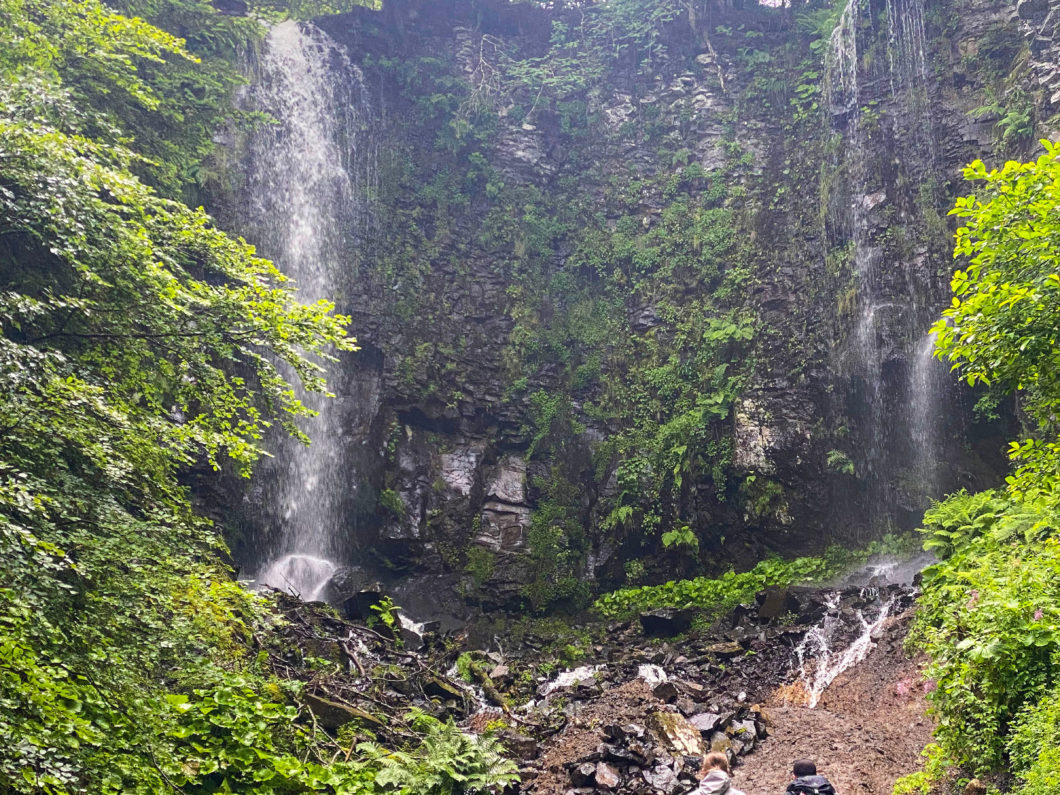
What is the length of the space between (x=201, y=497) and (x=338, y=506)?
3.07 meters

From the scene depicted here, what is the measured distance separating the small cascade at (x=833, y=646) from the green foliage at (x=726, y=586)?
2007 millimetres

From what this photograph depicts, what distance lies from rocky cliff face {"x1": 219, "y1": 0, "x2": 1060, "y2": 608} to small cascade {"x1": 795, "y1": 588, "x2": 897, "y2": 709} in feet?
11.3

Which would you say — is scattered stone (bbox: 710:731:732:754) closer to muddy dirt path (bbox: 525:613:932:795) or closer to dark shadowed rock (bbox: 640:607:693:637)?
muddy dirt path (bbox: 525:613:932:795)

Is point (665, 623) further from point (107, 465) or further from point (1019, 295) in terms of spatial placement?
point (107, 465)

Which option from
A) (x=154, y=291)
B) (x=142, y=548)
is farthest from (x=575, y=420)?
(x=142, y=548)

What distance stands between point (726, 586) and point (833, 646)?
3467 millimetres

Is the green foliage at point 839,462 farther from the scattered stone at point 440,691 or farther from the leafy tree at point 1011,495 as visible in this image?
the scattered stone at point 440,691

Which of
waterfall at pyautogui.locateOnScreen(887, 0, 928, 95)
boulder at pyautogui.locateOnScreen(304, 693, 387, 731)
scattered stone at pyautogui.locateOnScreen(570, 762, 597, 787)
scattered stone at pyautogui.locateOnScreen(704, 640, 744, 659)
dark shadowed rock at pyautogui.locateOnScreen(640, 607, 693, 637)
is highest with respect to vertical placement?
waterfall at pyautogui.locateOnScreen(887, 0, 928, 95)

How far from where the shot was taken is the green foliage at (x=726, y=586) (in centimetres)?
1363

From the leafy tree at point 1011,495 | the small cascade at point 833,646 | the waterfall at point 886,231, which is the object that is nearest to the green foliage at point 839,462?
the waterfall at point 886,231

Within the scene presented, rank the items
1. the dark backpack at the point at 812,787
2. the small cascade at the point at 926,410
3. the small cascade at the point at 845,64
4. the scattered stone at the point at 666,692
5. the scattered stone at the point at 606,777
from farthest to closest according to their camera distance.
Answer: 1. the small cascade at the point at 845,64
2. the small cascade at the point at 926,410
3. the scattered stone at the point at 666,692
4. the scattered stone at the point at 606,777
5. the dark backpack at the point at 812,787

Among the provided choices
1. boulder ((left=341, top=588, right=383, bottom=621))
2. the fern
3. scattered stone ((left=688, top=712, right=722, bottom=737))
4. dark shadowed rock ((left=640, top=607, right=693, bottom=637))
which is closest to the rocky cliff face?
dark shadowed rock ((left=640, top=607, right=693, bottom=637))

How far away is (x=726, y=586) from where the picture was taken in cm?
1395

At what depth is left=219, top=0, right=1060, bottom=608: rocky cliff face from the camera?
592 inches
